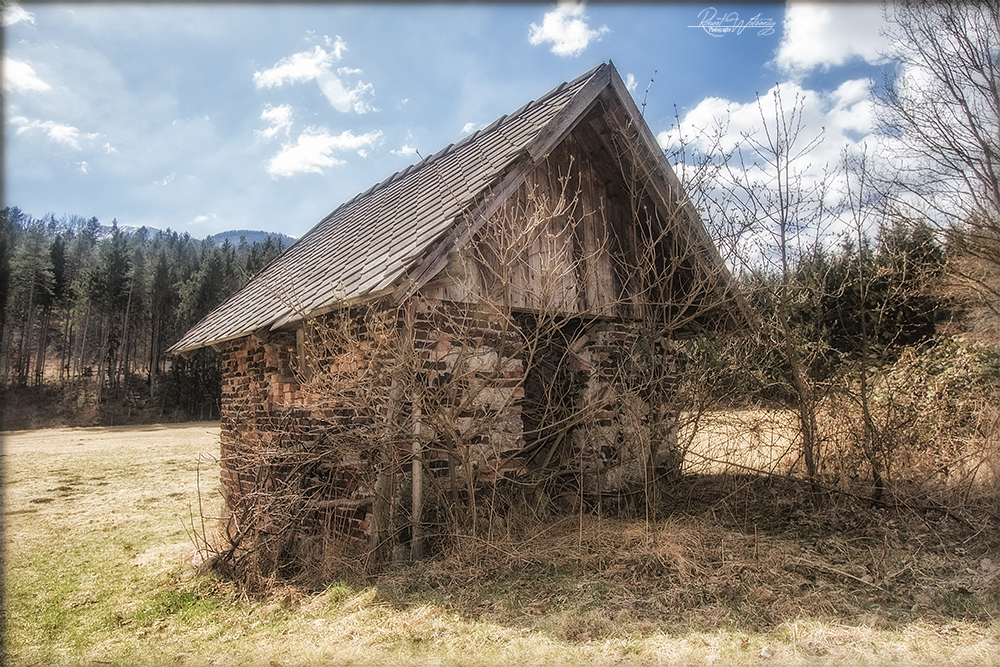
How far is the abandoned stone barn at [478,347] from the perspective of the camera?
16.7 feet

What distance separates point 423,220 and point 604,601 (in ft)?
13.9

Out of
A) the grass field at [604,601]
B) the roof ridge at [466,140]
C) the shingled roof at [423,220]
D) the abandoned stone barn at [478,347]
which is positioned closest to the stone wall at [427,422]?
the abandoned stone barn at [478,347]

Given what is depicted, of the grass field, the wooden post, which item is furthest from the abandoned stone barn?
the grass field

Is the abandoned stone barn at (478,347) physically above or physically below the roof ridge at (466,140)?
below

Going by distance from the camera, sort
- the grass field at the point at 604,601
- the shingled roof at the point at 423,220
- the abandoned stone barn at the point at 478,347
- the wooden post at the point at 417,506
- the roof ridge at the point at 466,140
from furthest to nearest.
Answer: the roof ridge at the point at 466,140
the shingled roof at the point at 423,220
the wooden post at the point at 417,506
the abandoned stone barn at the point at 478,347
the grass field at the point at 604,601

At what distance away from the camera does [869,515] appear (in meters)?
5.76

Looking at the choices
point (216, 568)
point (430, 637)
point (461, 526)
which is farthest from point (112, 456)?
point (430, 637)

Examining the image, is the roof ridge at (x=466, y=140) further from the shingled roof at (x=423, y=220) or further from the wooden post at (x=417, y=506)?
the wooden post at (x=417, y=506)

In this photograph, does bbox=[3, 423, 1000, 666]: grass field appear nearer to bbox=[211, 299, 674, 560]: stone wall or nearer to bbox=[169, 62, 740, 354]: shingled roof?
bbox=[211, 299, 674, 560]: stone wall

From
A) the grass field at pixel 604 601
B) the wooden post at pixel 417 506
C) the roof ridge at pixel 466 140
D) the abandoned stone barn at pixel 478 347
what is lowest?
the grass field at pixel 604 601

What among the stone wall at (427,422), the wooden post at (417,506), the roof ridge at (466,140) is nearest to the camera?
the stone wall at (427,422)

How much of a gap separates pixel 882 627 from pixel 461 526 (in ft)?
11.0

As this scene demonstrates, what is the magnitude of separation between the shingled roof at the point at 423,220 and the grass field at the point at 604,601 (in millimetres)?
2591

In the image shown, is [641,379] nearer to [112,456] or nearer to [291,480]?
[291,480]
